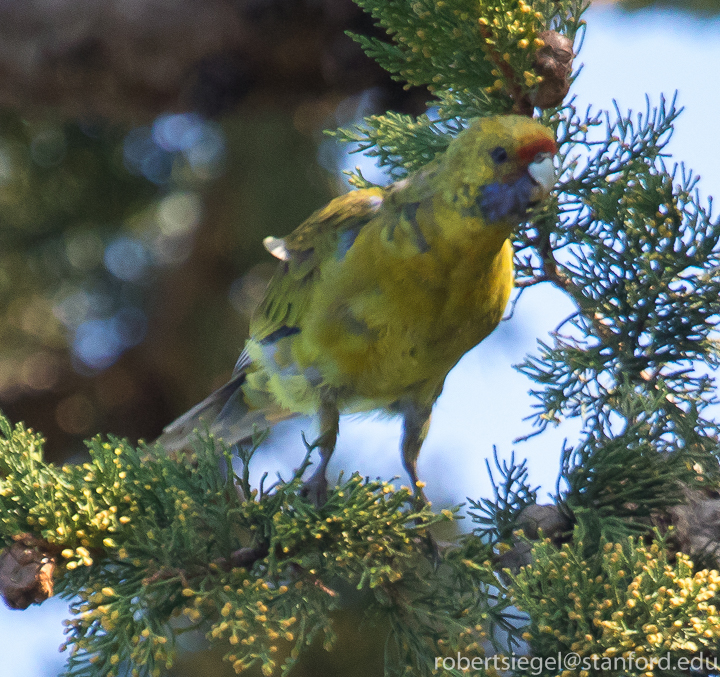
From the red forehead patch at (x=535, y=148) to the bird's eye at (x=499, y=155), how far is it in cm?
4

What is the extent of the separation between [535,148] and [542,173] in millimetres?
48

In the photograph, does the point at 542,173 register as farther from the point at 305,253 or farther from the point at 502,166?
the point at 305,253

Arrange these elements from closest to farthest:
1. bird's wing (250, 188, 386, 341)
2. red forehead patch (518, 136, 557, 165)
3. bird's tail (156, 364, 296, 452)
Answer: red forehead patch (518, 136, 557, 165)
bird's wing (250, 188, 386, 341)
bird's tail (156, 364, 296, 452)

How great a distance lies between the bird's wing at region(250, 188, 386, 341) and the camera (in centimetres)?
188

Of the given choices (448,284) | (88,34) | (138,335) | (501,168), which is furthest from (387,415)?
(88,34)

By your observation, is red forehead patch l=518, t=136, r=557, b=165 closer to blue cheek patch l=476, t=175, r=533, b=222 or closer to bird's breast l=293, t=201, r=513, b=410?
blue cheek patch l=476, t=175, r=533, b=222

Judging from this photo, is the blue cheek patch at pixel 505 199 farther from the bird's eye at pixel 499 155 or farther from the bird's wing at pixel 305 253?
the bird's wing at pixel 305 253

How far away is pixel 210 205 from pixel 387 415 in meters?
1.23

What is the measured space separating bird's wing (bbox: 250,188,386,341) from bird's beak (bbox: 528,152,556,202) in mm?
463

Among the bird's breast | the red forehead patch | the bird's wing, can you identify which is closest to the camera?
the red forehead patch

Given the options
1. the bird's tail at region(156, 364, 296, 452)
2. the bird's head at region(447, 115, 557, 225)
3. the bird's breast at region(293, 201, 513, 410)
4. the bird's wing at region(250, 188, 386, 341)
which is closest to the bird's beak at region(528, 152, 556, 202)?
the bird's head at region(447, 115, 557, 225)

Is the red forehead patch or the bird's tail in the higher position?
the red forehead patch

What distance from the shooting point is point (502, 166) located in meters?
1.56

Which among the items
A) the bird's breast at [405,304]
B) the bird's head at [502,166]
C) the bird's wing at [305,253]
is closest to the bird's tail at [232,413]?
the bird's wing at [305,253]
